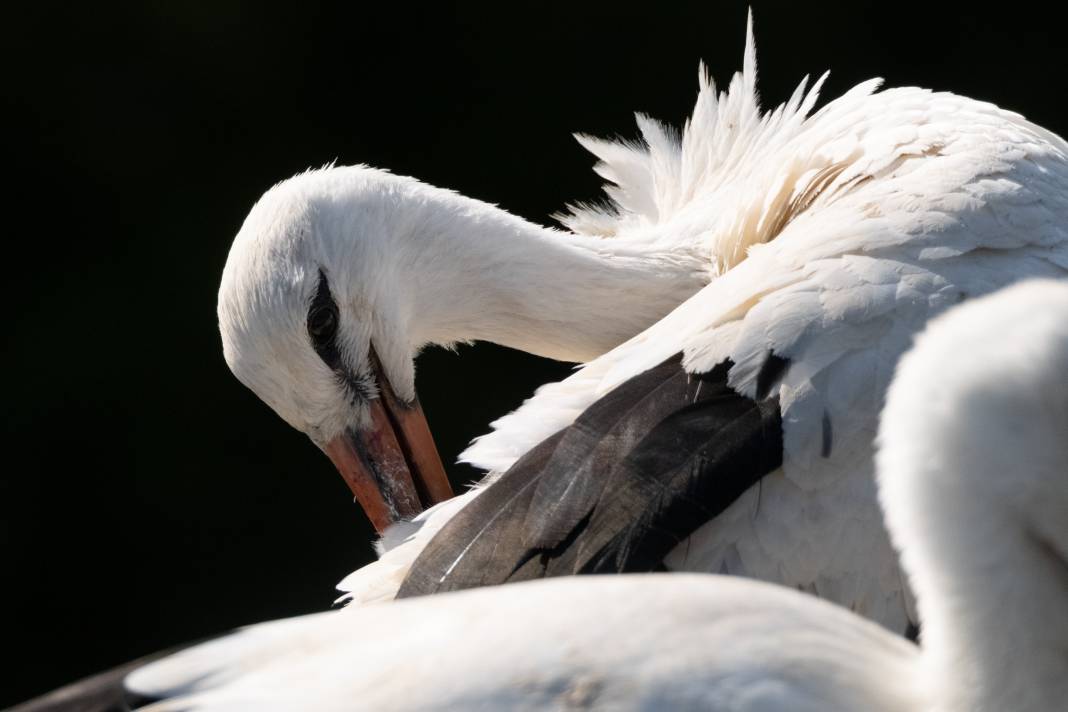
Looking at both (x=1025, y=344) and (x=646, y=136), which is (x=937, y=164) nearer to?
(x=646, y=136)

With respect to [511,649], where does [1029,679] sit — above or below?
below

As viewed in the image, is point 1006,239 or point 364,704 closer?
point 364,704

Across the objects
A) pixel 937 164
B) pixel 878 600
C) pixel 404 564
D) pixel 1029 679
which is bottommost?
pixel 1029 679

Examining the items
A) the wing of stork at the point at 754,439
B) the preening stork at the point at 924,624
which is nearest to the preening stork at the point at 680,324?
the wing of stork at the point at 754,439

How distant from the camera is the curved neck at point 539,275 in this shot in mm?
2367

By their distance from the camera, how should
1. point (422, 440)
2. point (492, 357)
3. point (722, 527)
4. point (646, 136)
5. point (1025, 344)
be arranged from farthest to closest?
point (492, 357), point (646, 136), point (422, 440), point (722, 527), point (1025, 344)

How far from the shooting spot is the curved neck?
2.37 m

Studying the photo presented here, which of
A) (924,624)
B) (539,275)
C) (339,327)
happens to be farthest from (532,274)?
(924,624)

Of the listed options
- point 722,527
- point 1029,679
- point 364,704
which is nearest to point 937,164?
point 722,527

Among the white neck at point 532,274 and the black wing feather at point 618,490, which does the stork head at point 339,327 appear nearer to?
the white neck at point 532,274

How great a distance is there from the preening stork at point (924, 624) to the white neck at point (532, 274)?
1.08 metres

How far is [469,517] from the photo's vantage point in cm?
183

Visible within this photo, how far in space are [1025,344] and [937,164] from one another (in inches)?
36.3

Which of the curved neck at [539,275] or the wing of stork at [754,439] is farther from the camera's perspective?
the curved neck at [539,275]
